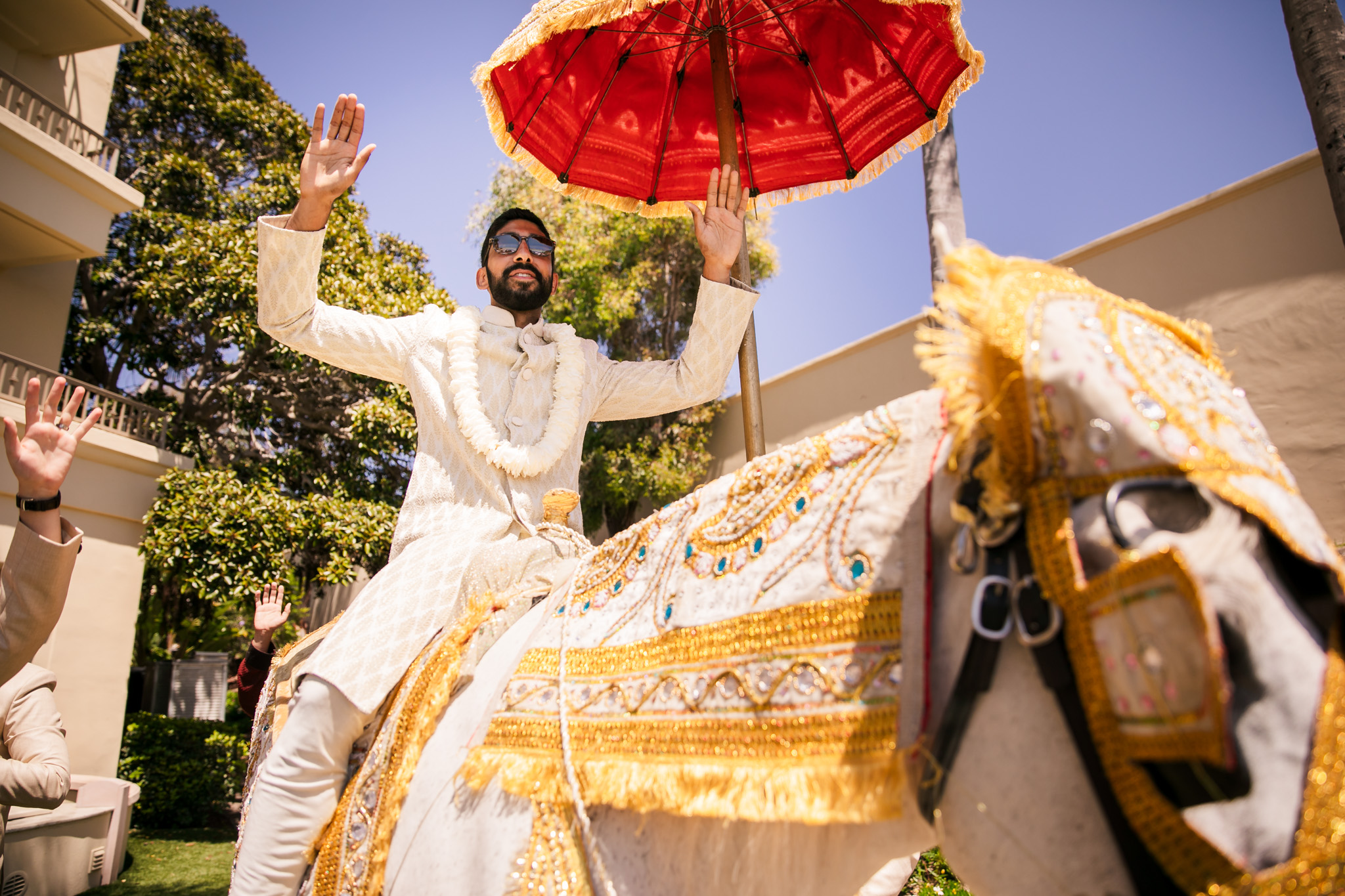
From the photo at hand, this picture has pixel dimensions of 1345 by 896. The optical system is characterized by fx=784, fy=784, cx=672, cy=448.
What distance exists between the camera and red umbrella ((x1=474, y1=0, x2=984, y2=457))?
10.1 ft

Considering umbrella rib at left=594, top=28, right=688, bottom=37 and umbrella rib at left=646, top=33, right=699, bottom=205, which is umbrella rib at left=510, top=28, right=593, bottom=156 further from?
umbrella rib at left=646, top=33, right=699, bottom=205

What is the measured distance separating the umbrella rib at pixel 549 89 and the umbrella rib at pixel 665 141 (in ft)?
1.39

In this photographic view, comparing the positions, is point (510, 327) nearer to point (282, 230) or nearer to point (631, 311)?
point (282, 230)

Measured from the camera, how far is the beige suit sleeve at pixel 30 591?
2.64 m

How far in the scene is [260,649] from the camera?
454cm

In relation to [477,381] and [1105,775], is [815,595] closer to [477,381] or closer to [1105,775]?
[1105,775]

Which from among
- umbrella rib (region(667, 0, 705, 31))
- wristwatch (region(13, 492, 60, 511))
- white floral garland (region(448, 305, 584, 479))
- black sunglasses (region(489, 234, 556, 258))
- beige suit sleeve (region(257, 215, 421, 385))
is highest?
umbrella rib (region(667, 0, 705, 31))

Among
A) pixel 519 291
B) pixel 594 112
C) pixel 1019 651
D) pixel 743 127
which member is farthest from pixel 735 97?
pixel 1019 651

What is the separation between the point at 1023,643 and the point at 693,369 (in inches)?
67.0

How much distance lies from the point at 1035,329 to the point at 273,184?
1335 cm

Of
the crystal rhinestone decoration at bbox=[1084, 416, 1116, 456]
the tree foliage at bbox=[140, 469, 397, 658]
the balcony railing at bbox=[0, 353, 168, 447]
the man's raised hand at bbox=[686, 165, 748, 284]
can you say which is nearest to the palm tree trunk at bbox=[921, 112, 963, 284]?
the man's raised hand at bbox=[686, 165, 748, 284]

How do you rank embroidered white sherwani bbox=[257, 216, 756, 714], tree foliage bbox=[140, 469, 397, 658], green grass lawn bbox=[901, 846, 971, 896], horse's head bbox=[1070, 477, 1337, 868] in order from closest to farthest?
horse's head bbox=[1070, 477, 1337, 868], embroidered white sherwani bbox=[257, 216, 756, 714], green grass lawn bbox=[901, 846, 971, 896], tree foliage bbox=[140, 469, 397, 658]

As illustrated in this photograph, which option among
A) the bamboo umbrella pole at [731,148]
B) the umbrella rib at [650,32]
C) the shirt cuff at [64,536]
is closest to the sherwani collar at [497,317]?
the bamboo umbrella pole at [731,148]

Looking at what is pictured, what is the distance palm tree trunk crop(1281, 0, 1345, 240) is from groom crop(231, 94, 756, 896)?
10.6 feet
